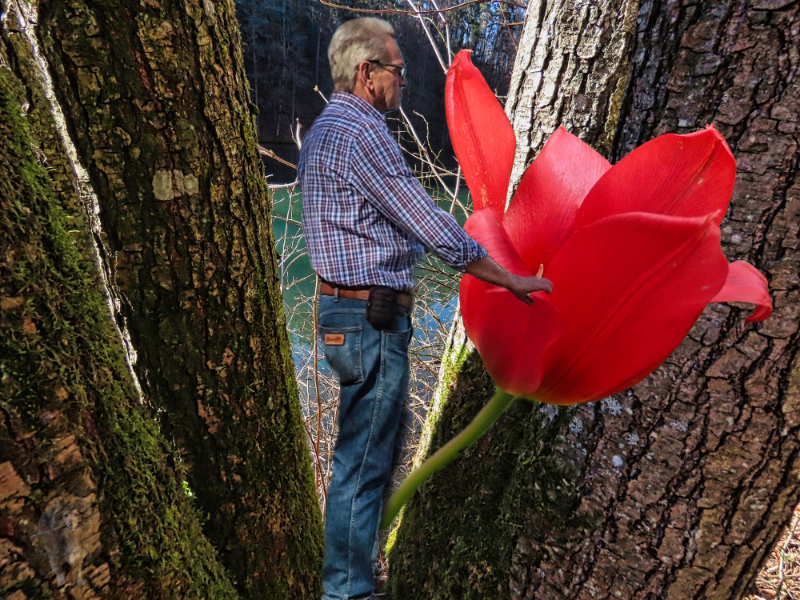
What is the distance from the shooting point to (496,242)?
36 centimetres

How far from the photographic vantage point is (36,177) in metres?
0.38

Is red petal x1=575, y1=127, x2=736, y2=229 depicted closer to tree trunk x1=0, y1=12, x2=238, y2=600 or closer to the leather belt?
tree trunk x1=0, y1=12, x2=238, y2=600

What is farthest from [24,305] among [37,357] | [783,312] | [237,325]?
[783,312]

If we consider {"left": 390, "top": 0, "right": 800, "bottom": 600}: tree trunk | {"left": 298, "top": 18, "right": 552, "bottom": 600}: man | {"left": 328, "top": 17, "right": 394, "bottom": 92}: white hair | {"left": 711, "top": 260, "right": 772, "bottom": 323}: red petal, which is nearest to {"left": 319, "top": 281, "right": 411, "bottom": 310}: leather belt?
{"left": 298, "top": 18, "right": 552, "bottom": 600}: man

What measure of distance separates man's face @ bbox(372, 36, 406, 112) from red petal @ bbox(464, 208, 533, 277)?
2.22 feet

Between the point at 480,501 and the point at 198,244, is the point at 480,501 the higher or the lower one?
the lower one

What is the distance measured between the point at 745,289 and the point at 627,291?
0.09m

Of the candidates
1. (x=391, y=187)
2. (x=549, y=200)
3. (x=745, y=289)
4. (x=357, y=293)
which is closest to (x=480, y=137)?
(x=549, y=200)

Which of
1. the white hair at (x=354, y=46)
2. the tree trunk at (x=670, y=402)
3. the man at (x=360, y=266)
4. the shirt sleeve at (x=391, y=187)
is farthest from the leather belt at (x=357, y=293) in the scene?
the white hair at (x=354, y=46)

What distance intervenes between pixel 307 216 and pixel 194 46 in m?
0.44

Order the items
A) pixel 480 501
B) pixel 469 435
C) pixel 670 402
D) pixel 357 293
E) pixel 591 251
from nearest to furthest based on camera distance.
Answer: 1. pixel 591 251
2. pixel 469 435
3. pixel 670 402
4. pixel 480 501
5. pixel 357 293

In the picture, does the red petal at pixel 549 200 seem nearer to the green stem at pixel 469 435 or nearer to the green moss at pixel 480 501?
the green stem at pixel 469 435

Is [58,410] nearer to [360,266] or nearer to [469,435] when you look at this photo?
[469,435]

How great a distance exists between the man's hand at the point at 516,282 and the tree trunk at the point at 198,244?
0.35 m
